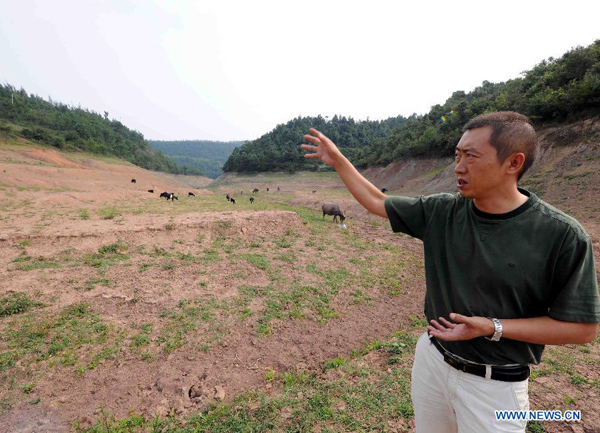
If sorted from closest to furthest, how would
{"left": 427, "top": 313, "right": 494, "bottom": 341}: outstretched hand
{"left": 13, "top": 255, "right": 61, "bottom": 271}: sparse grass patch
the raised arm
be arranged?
{"left": 427, "top": 313, "right": 494, "bottom": 341}: outstretched hand
the raised arm
{"left": 13, "top": 255, "right": 61, "bottom": 271}: sparse grass patch

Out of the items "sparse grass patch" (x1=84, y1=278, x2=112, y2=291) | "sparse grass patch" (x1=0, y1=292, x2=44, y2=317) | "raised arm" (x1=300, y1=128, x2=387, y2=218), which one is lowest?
"sparse grass patch" (x1=0, y1=292, x2=44, y2=317)

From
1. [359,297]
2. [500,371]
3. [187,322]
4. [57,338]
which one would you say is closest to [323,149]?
[500,371]

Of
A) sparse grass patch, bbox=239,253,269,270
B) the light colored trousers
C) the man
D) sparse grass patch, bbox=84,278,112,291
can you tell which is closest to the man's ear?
the man

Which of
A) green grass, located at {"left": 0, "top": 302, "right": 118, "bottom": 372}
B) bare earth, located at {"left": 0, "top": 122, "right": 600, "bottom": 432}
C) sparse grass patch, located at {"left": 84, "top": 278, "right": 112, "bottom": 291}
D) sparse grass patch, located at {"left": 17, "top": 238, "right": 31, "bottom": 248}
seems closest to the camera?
bare earth, located at {"left": 0, "top": 122, "right": 600, "bottom": 432}

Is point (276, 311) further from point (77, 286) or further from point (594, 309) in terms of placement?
point (594, 309)

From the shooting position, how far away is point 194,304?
6.82 metres

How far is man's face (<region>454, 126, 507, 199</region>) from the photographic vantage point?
4.90 ft

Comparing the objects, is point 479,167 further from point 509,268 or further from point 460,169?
point 509,268

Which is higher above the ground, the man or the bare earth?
the man

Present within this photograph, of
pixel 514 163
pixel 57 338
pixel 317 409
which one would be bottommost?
pixel 57 338

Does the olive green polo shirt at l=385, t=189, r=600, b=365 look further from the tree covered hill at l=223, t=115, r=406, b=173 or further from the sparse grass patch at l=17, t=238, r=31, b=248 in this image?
the tree covered hill at l=223, t=115, r=406, b=173

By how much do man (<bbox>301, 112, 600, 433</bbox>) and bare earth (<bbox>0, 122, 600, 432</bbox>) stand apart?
2.20m

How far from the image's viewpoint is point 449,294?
171cm

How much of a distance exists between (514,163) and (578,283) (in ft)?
2.03
